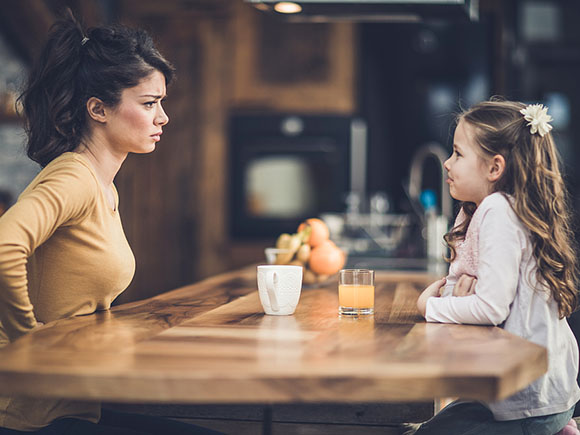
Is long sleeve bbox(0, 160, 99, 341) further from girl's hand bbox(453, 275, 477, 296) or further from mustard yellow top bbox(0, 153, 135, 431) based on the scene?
girl's hand bbox(453, 275, 477, 296)

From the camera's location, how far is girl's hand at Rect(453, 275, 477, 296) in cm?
154

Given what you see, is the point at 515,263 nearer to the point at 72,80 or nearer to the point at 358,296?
the point at 358,296

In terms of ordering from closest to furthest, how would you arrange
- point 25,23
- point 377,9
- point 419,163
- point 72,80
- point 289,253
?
point 72,80 < point 289,253 < point 377,9 < point 419,163 < point 25,23

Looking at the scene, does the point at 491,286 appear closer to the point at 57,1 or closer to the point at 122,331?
the point at 122,331

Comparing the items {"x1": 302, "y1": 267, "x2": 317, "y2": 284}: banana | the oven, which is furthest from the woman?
the oven

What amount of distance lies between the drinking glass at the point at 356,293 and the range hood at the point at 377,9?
3.58ft

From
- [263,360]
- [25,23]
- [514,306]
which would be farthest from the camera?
[25,23]

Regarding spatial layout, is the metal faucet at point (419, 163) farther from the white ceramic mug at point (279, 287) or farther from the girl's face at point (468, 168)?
the white ceramic mug at point (279, 287)

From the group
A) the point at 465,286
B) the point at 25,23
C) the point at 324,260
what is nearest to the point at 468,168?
the point at 465,286

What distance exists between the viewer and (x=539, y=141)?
5.10 ft

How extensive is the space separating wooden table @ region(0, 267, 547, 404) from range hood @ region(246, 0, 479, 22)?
3.88ft

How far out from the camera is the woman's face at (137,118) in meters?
1.74

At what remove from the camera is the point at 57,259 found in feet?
5.20

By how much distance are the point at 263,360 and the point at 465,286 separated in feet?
2.01
